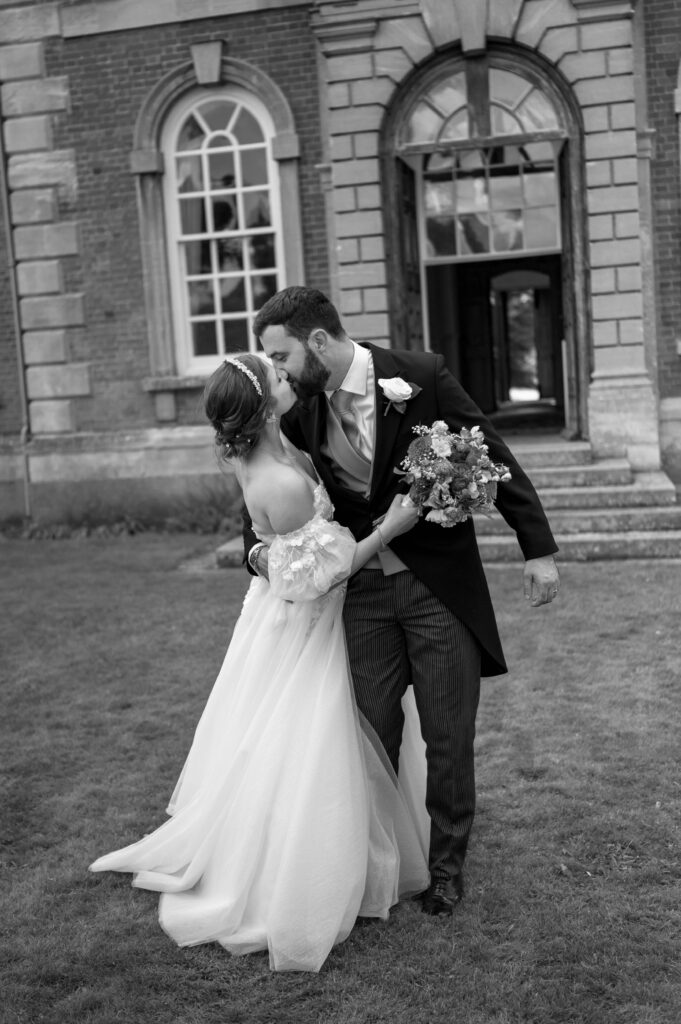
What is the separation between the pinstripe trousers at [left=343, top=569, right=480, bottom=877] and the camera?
3.49 meters

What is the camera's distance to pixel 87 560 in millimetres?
10539

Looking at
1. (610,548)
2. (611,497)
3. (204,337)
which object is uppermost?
(204,337)

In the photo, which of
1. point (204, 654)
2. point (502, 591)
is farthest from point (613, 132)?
point (204, 654)

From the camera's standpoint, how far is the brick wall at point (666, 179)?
10.6m

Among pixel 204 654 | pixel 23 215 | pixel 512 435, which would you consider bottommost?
pixel 204 654

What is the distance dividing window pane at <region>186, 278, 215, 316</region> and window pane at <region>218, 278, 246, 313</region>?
0.41 ft

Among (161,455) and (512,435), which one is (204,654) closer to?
(161,455)

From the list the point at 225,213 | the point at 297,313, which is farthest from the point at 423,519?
the point at 225,213

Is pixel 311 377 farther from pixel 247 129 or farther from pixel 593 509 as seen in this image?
pixel 247 129

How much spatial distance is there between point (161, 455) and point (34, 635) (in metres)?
4.87

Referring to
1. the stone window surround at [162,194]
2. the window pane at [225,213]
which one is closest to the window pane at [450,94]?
the stone window surround at [162,194]

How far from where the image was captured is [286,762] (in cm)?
345

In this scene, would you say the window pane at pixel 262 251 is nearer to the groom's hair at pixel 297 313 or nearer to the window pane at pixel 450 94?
the window pane at pixel 450 94

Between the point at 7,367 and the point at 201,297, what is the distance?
97.4 inches
